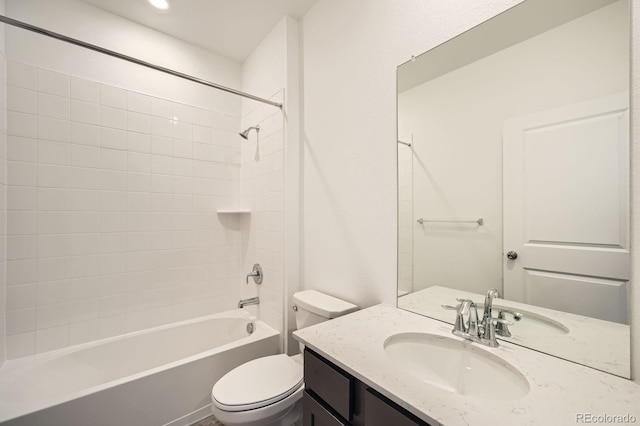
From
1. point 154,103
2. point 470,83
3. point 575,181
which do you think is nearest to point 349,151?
point 470,83

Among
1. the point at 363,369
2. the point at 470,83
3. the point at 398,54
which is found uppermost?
the point at 398,54

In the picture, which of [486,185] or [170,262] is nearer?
[486,185]

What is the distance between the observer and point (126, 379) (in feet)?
4.60

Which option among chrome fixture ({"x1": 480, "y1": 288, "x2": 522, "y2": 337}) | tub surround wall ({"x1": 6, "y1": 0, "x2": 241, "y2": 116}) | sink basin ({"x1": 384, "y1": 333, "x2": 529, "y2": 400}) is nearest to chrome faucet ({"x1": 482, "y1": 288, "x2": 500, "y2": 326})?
chrome fixture ({"x1": 480, "y1": 288, "x2": 522, "y2": 337})

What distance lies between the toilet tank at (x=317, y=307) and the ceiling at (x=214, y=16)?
6.33 ft

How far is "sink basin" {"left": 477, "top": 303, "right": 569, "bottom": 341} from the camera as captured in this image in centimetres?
84

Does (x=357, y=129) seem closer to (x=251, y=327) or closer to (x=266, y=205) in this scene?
(x=266, y=205)

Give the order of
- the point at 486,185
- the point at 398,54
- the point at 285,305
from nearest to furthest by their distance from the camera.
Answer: the point at 486,185 → the point at 398,54 → the point at 285,305

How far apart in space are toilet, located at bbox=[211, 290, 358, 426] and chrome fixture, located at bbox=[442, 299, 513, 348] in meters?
0.57

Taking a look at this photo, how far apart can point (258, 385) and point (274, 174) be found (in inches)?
52.5

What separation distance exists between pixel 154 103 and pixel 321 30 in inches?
55.0

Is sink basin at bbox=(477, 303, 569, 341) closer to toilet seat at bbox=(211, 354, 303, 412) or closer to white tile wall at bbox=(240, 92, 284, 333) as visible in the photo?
toilet seat at bbox=(211, 354, 303, 412)

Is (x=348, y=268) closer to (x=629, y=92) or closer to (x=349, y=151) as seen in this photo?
(x=349, y=151)

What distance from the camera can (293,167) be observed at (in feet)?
6.17
